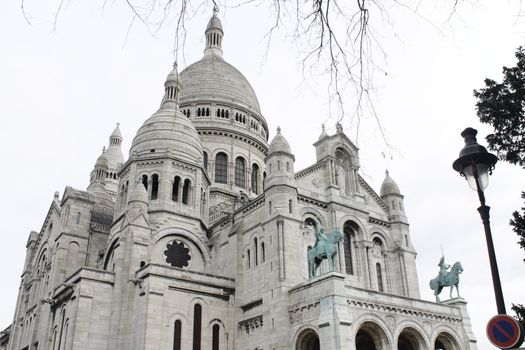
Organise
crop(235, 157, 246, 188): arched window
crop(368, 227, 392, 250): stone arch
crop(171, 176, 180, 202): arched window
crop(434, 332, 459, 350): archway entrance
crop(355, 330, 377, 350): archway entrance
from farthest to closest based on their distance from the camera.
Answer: crop(235, 157, 246, 188): arched window
crop(171, 176, 180, 202): arched window
crop(368, 227, 392, 250): stone arch
crop(434, 332, 459, 350): archway entrance
crop(355, 330, 377, 350): archway entrance

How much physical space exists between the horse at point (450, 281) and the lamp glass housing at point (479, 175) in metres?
24.0

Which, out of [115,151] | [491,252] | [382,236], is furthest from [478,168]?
[115,151]

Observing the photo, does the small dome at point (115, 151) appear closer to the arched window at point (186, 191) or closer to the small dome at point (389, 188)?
the arched window at point (186, 191)

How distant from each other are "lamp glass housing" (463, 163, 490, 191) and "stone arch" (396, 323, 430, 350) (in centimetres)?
2059

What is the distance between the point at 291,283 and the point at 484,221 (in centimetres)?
2130

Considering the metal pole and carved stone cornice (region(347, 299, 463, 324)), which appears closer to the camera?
the metal pole

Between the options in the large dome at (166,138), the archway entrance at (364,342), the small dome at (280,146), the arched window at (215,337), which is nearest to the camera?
the archway entrance at (364,342)

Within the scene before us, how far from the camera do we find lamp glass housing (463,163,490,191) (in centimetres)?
966

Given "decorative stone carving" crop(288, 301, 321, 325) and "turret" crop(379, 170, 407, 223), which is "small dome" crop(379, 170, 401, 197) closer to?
"turret" crop(379, 170, 407, 223)

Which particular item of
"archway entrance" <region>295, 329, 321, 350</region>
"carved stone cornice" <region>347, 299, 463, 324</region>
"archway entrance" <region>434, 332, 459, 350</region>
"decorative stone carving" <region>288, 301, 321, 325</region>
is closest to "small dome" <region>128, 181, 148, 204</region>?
"decorative stone carving" <region>288, 301, 321, 325</region>

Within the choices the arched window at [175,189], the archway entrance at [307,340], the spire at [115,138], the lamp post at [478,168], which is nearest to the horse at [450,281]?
the archway entrance at [307,340]

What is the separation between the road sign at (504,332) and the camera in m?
7.71

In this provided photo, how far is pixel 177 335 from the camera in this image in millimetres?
30406

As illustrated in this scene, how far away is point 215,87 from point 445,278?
101 feet
